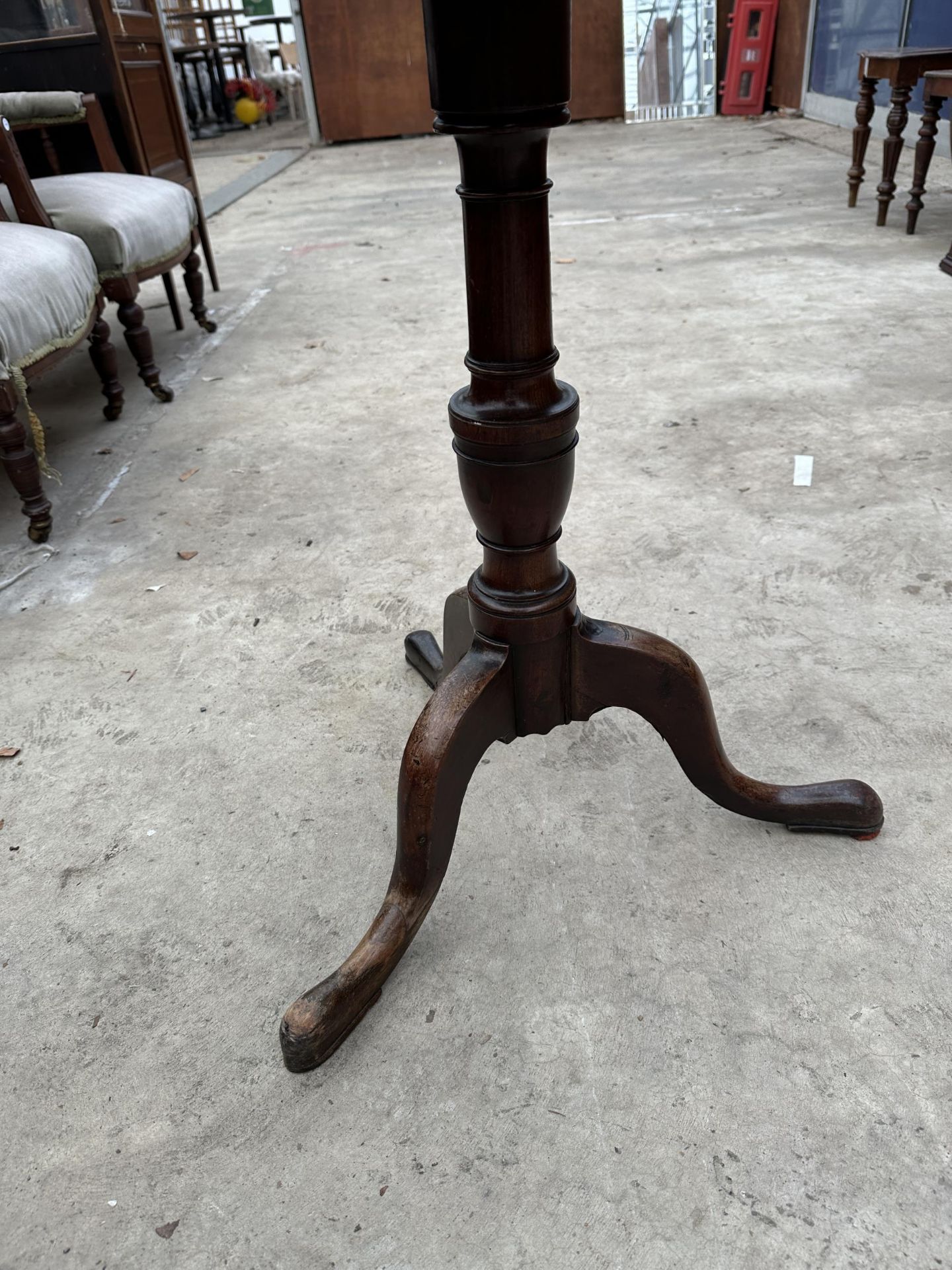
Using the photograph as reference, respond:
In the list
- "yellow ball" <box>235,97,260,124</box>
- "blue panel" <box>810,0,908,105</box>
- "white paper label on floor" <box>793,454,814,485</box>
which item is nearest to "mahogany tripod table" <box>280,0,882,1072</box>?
"white paper label on floor" <box>793,454,814,485</box>

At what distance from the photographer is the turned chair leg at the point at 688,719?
0.98 metres

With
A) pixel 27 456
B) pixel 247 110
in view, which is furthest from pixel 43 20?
pixel 247 110

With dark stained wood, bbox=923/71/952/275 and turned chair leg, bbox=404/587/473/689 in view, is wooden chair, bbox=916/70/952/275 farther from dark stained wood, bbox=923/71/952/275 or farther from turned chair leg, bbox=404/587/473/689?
turned chair leg, bbox=404/587/473/689

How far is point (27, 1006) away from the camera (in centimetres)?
98

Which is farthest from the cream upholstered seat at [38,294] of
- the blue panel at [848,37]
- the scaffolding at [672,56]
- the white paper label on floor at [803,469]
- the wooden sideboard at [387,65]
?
the scaffolding at [672,56]

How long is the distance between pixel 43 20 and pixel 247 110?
817 centimetres

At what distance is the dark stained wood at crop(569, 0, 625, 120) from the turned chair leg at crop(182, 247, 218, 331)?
5.69 meters

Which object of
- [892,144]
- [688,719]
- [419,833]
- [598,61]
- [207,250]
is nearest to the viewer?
[419,833]

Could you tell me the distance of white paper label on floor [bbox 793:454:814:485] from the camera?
1.94 metres

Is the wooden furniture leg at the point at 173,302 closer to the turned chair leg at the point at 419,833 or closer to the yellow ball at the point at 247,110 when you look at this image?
the turned chair leg at the point at 419,833

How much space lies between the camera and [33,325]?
6.13 feet

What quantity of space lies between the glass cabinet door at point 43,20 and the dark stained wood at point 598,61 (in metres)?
5.65

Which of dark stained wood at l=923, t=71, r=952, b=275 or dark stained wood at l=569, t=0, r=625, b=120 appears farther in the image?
dark stained wood at l=569, t=0, r=625, b=120

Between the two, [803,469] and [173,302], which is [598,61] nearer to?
[173,302]
